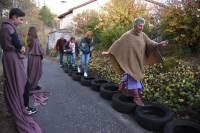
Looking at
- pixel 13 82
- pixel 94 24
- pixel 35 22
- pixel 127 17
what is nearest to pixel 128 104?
pixel 13 82

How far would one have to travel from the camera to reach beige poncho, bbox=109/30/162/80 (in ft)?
25.2

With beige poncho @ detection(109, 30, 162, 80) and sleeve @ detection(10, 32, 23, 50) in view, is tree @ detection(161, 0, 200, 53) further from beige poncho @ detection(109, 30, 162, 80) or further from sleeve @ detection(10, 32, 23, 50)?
sleeve @ detection(10, 32, 23, 50)

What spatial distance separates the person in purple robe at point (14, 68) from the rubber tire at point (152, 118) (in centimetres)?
208

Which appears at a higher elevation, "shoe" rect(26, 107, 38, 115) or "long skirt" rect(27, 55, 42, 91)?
"long skirt" rect(27, 55, 42, 91)

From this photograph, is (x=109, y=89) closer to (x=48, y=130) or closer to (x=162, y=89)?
(x=162, y=89)

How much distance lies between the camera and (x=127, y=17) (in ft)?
75.2

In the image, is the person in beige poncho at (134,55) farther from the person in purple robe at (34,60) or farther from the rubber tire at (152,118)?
the person in purple robe at (34,60)

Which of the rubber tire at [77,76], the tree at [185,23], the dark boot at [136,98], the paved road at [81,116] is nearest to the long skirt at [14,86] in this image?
the paved road at [81,116]

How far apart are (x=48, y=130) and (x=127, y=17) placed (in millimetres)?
17781

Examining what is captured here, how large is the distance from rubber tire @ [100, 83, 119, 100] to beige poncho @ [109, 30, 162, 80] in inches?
41.9

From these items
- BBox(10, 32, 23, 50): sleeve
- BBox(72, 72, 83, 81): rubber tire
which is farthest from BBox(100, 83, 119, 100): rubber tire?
BBox(10, 32, 23, 50): sleeve

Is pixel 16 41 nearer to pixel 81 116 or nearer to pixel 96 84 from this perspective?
pixel 81 116

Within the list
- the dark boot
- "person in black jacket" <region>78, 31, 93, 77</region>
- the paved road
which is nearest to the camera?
the paved road

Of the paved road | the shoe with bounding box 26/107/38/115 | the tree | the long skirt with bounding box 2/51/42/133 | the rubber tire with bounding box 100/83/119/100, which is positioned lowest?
the paved road
